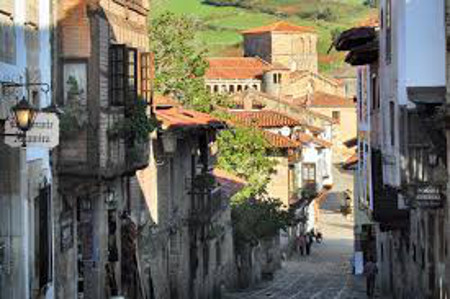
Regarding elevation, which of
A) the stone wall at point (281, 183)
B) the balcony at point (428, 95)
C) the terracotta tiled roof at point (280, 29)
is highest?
the terracotta tiled roof at point (280, 29)

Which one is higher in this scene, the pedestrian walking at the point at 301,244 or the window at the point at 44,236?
the window at the point at 44,236

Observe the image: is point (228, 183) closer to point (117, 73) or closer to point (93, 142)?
point (117, 73)

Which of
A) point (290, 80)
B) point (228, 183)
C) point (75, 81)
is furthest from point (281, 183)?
point (290, 80)

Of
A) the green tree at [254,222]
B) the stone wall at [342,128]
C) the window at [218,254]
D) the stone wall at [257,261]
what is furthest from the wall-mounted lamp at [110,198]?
the stone wall at [342,128]

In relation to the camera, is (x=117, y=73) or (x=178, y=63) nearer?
(x=117, y=73)

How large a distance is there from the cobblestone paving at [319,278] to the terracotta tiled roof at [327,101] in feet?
163

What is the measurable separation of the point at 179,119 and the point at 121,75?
10.8 meters

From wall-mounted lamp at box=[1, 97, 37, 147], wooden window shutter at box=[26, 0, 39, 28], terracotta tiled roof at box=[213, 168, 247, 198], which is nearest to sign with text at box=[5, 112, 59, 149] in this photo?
wall-mounted lamp at box=[1, 97, 37, 147]

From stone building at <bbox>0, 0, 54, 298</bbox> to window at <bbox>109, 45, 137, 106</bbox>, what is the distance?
4.13 m

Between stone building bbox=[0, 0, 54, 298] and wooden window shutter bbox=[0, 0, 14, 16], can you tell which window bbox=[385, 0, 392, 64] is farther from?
wooden window shutter bbox=[0, 0, 14, 16]

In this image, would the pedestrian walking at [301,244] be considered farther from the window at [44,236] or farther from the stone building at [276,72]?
the stone building at [276,72]

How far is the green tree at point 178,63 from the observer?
55.8m

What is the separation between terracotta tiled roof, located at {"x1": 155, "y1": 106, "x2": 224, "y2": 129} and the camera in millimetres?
34303

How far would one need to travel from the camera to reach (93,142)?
77.3 ft
